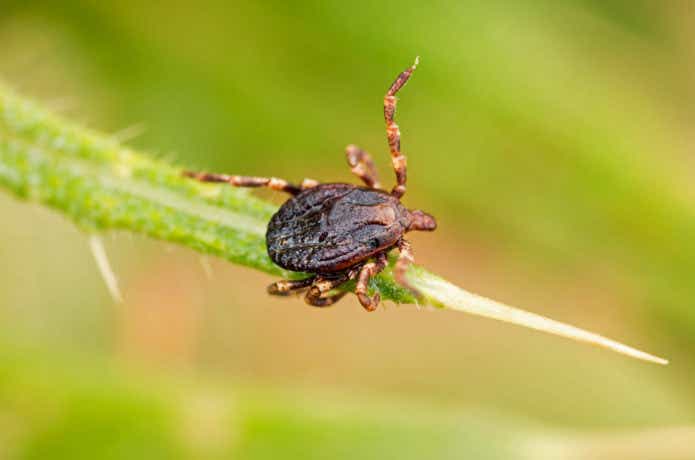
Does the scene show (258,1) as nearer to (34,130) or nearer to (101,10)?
(101,10)

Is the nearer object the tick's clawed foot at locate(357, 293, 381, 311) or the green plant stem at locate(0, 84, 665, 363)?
the green plant stem at locate(0, 84, 665, 363)

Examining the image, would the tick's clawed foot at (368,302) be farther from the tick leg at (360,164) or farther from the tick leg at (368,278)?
the tick leg at (360,164)

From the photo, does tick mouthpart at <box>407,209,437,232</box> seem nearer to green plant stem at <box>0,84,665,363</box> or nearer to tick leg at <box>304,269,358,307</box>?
tick leg at <box>304,269,358,307</box>

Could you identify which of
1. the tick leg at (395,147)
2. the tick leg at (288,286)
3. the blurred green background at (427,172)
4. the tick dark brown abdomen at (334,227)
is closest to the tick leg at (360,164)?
the tick leg at (395,147)

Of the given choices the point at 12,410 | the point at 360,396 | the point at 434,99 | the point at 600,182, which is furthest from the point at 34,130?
the point at 600,182

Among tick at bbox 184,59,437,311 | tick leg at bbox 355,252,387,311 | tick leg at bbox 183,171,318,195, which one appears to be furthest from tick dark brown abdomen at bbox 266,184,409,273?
tick leg at bbox 183,171,318,195

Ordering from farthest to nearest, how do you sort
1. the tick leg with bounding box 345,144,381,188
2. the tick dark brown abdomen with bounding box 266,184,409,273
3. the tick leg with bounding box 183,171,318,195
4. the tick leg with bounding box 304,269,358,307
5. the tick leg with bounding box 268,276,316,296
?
the tick leg with bounding box 345,144,381,188 < the tick leg with bounding box 183,171,318,195 < the tick leg with bounding box 268,276,316,296 < the tick leg with bounding box 304,269,358,307 < the tick dark brown abdomen with bounding box 266,184,409,273
